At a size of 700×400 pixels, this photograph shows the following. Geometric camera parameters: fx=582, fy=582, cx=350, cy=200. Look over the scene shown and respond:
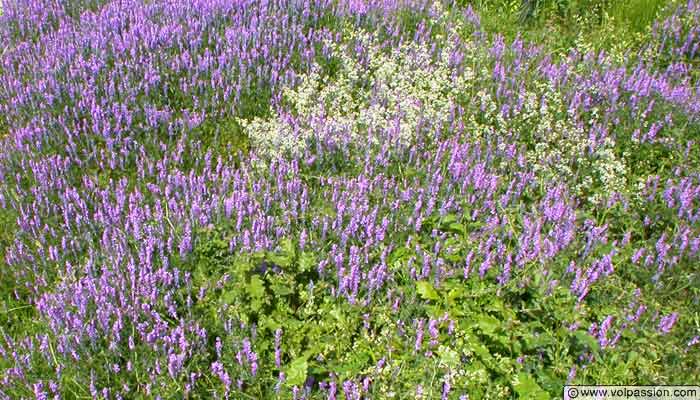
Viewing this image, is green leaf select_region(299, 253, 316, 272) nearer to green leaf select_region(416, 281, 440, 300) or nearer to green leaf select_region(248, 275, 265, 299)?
green leaf select_region(248, 275, 265, 299)

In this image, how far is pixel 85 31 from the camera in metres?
5.50

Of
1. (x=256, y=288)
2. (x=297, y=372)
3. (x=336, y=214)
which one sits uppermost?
→ (x=336, y=214)

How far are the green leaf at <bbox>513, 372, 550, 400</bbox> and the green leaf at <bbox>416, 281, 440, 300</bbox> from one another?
1.87ft

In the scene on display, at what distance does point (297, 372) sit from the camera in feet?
9.14

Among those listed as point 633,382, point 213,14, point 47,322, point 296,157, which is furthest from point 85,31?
point 633,382

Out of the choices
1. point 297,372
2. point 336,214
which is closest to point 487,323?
point 297,372

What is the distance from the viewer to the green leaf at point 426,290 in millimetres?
3080

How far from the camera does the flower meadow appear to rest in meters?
2.93

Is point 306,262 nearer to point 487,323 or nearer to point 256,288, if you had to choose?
point 256,288

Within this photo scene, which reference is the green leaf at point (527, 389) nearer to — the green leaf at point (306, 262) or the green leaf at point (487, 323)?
the green leaf at point (487, 323)

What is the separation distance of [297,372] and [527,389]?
3.62ft

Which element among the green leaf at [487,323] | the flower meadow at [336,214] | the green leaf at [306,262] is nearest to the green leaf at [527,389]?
the flower meadow at [336,214]

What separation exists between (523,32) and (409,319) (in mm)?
4179

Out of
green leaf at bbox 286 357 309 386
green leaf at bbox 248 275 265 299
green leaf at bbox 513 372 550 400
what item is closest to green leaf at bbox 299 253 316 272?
green leaf at bbox 248 275 265 299
